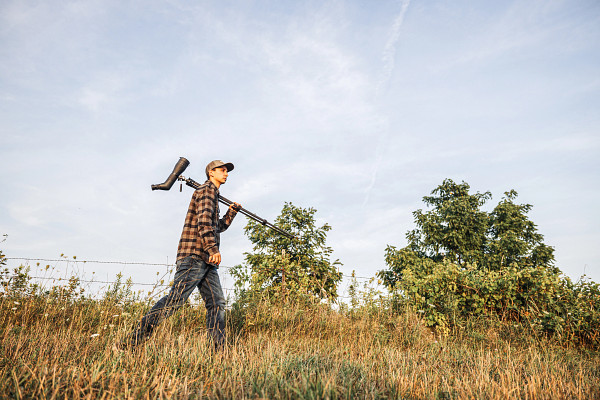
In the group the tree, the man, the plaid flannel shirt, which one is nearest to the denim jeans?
the man

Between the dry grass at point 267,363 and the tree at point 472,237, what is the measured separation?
53.8 feet

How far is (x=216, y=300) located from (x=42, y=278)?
11.1 feet

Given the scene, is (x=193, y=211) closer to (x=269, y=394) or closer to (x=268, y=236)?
(x=269, y=394)

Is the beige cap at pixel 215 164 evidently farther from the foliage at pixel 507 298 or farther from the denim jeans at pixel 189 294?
the foliage at pixel 507 298

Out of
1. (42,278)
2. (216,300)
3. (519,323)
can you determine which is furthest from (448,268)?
(42,278)

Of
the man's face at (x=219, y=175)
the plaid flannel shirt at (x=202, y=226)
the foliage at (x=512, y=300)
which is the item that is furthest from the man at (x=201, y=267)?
the foliage at (x=512, y=300)

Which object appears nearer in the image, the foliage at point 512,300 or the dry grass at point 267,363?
the dry grass at point 267,363

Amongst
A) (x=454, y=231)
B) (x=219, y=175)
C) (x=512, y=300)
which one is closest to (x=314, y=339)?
(x=219, y=175)

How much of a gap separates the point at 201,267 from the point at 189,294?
0.31 metres

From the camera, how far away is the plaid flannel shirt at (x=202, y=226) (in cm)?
389

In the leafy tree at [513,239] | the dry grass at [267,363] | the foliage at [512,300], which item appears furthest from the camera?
the leafy tree at [513,239]

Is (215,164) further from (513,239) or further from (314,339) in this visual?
(513,239)

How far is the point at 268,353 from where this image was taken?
10.5ft

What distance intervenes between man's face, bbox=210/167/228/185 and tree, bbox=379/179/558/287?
1808 centimetres
